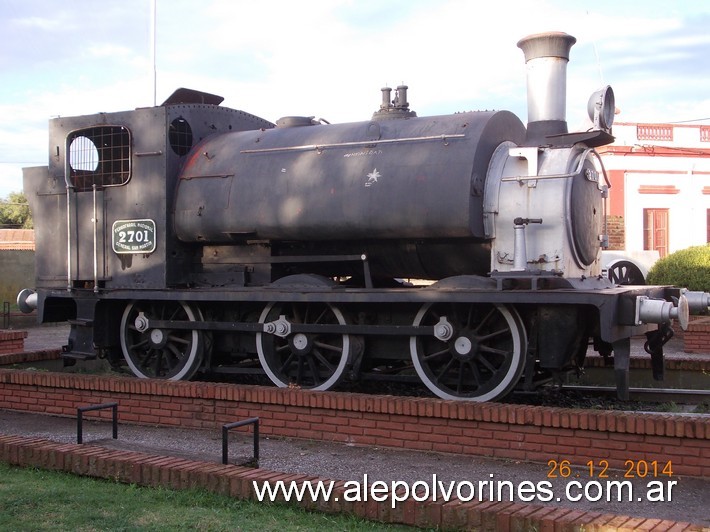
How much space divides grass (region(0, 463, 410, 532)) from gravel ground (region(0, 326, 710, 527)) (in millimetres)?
865

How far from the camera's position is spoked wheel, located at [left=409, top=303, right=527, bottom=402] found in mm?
7672

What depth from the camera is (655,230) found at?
24.9 meters

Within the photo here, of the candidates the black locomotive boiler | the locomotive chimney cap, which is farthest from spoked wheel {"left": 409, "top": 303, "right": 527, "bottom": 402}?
the locomotive chimney cap

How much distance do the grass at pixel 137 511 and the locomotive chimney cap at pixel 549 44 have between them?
5.39 m

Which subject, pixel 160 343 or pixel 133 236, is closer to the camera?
pixel 160 343

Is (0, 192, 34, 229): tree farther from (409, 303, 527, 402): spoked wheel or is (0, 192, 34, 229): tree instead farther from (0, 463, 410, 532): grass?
(0, 463, 410, 532): grass

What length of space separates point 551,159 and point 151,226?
459cm

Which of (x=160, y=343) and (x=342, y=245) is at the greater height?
(x=342, y=245)

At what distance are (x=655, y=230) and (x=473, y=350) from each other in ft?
62.0

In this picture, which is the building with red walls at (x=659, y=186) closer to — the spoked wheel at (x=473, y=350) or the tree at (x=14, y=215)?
the spoked wheel at (x=473, y=350)

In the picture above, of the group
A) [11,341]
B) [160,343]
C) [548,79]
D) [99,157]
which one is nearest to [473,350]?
[548,79]

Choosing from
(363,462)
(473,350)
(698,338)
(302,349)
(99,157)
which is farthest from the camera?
(698,338)

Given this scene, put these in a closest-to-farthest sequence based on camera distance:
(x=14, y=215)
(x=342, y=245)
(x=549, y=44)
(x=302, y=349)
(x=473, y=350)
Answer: (x=473, y=350)
(x=549, y=44)
(x=302, y=349)
(x=342, y=245)
(x=14, y=215)

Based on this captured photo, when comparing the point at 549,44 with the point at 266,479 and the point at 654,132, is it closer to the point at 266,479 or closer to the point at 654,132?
the point at 266,479
